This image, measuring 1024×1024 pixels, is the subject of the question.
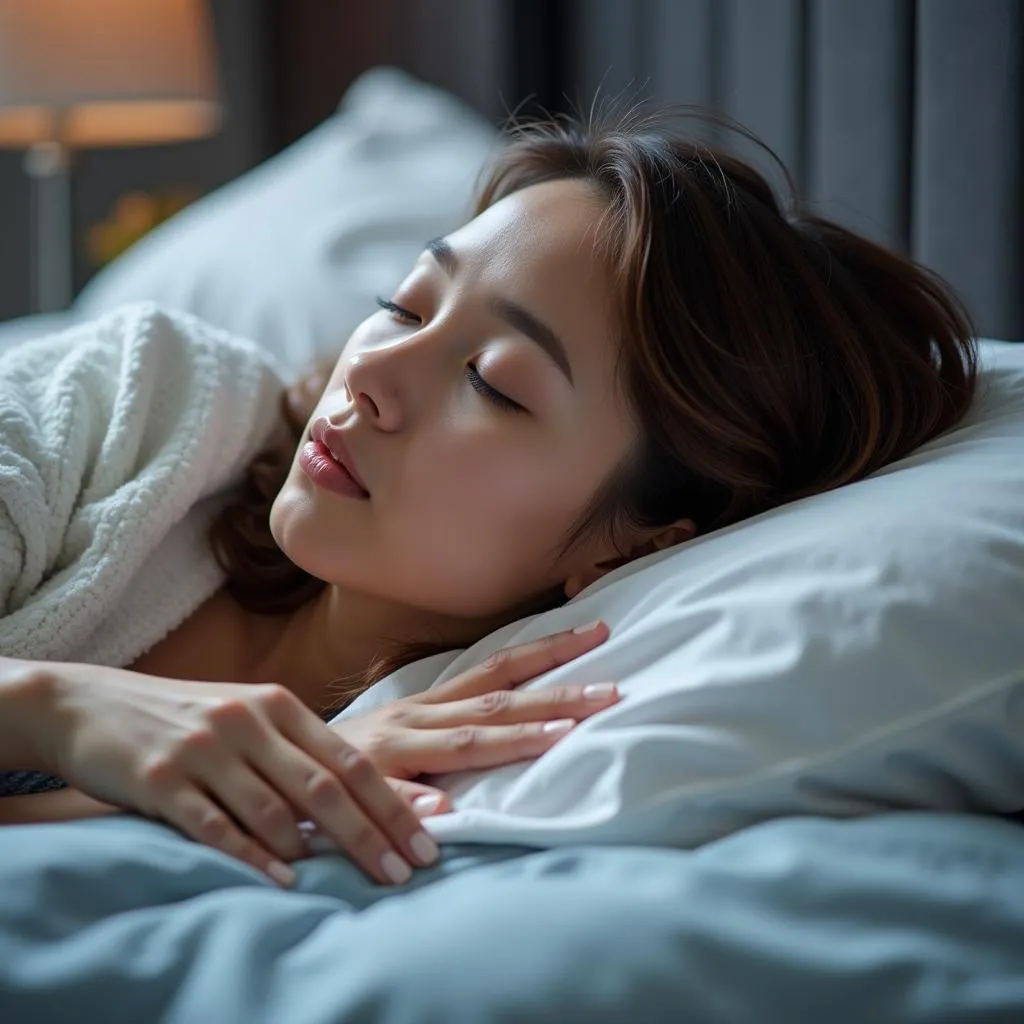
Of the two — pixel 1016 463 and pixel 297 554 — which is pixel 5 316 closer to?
pixel 297 554

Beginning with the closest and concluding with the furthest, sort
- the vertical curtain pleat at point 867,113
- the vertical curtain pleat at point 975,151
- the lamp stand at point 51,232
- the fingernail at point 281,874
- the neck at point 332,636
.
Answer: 1. the fingernail at point 281,874
2. the neck at point 332,636
3. the vertical curtain pleat at point 975,151
4. the vertical curtain pleat at point 867,113
5. the lamp stand at point 51,232

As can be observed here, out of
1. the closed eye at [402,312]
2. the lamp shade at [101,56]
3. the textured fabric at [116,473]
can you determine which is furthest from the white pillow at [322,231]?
the closed eye at [402,312]

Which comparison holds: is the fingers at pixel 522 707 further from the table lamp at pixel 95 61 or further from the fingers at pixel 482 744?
the table lamp at pixel 95 61

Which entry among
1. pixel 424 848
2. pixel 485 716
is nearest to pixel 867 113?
pixel 485 716

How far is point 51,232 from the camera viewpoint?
9.25 ft

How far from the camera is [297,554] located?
0.97 metres

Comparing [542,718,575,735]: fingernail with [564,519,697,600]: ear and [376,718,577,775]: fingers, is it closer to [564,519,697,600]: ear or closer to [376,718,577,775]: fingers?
[376,718,577,775]: fingers

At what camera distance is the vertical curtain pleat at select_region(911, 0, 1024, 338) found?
1.22 meters

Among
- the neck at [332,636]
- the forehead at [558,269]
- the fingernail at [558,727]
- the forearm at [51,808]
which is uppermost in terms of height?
the forehead at [558,269]

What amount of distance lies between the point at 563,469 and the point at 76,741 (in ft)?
1.25

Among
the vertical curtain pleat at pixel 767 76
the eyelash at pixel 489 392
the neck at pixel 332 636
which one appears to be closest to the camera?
the eyelash at pixel 489 392

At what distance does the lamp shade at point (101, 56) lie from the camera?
2.23m

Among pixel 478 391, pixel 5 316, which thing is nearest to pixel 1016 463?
pixel 478 391

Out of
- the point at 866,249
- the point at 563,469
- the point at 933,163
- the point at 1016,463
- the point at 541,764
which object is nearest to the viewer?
the point at 541,764
